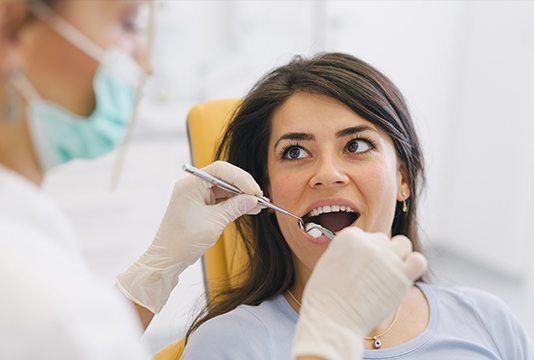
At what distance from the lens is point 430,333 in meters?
1.54

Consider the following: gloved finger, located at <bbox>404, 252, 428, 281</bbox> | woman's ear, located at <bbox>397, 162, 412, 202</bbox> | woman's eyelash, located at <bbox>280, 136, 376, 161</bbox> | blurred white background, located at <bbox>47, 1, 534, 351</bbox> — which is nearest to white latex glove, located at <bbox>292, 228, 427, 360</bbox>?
gloved finger, located at <bbox>404, 252, 428, 281</bbox>

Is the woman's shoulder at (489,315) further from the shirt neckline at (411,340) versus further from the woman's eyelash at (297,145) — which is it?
the woman's eyelash at (297,145)

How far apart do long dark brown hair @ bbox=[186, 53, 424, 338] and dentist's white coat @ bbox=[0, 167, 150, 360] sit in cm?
75

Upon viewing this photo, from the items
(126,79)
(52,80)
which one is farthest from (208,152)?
(52,80)

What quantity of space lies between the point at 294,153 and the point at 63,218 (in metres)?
0.60

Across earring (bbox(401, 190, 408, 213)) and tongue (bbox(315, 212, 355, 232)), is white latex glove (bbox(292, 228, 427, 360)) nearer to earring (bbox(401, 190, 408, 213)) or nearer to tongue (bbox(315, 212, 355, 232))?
tongue (bbox(315, 212, 355, 232))

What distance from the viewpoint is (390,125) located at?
61.6 inches

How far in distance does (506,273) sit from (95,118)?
11.0 ft

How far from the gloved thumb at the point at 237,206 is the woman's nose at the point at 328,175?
12 centimetres

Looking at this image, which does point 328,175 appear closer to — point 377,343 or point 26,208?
point 377,343

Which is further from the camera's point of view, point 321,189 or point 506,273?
point 506,273

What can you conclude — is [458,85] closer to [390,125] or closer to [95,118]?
[390,125]

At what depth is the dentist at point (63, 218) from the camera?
0.81 m

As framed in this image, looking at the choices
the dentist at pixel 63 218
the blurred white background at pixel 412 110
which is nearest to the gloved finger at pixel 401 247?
the dentist at pixel 63 218
